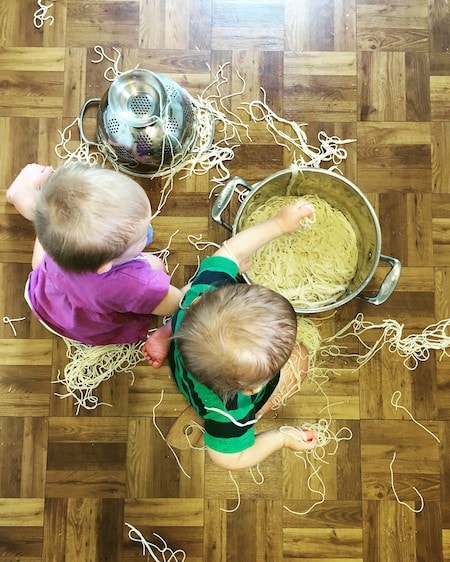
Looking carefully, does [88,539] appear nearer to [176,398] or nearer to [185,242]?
[176,398]

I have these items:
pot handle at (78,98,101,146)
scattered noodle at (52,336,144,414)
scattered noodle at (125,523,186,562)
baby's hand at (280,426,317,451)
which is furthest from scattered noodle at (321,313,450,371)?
pot handle at (78,98,101,146)

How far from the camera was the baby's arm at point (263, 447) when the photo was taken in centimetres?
117

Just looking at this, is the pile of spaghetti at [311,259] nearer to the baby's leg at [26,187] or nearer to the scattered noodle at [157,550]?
the baby's leg at [26,187]

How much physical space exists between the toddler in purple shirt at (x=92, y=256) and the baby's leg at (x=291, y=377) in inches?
12.4

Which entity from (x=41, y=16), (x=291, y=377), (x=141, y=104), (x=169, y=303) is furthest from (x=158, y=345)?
(x=41, y=16)

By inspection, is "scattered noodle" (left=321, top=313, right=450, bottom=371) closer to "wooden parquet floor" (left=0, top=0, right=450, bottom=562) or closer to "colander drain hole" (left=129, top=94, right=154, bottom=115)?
"wooden parquet floor" (left=0, top=0, right=450, bottom=562)

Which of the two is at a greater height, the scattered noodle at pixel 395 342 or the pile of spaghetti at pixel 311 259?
the pile of spaghetti at pixel 311 259

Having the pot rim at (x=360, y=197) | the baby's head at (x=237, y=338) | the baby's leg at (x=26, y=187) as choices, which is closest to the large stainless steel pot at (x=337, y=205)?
the pot rim at (x=360, y=197)

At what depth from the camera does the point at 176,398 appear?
1464 mm

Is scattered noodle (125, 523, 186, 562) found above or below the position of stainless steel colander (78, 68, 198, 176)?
below

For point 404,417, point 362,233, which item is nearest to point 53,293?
point 362,233

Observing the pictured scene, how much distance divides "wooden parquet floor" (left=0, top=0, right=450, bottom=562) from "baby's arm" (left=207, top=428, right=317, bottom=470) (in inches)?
6.1

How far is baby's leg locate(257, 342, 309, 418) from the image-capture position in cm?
138

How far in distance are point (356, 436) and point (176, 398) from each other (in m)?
0.44
